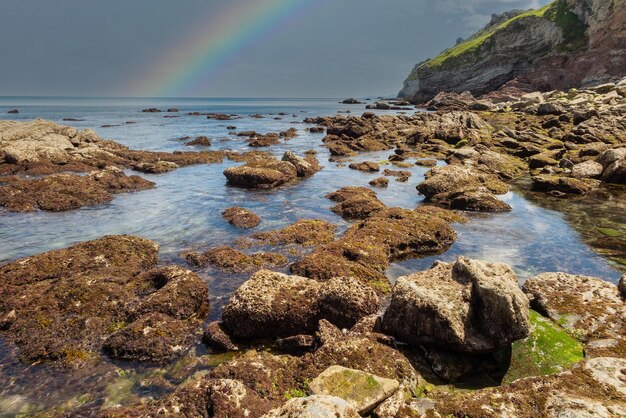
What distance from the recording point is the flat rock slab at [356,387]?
5633 millimetres

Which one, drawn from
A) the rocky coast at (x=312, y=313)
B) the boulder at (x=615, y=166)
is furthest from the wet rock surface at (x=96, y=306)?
the boulder at (x=615, y=166)

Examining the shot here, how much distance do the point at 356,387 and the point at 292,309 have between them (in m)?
3.44

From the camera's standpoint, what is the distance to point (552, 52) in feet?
405

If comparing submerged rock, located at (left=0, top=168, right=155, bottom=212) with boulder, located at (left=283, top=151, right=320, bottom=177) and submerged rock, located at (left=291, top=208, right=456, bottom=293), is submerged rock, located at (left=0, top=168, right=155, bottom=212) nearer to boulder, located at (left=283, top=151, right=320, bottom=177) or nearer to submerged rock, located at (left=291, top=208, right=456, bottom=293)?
boulder, located at (left=283, top=151, right=320, bottom=177)

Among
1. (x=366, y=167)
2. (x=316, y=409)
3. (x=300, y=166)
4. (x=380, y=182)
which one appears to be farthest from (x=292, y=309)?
(x=366, y=167)

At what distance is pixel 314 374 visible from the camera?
269 inches

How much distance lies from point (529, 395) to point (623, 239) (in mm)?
14169

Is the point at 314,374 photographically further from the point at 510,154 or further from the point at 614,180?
the point at 510,154

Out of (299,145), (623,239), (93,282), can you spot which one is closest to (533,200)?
(623,239)

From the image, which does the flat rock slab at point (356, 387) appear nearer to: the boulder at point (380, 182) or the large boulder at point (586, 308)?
the large boulder at point (586, 308)

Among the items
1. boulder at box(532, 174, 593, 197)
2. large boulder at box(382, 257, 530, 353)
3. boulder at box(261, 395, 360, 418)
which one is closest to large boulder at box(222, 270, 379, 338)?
large boulder at box(382, 257, 530, 353)

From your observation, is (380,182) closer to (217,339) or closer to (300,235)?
(300,235)

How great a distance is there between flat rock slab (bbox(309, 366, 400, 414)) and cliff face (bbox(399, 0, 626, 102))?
408 feet

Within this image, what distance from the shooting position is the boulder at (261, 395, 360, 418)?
429cm
